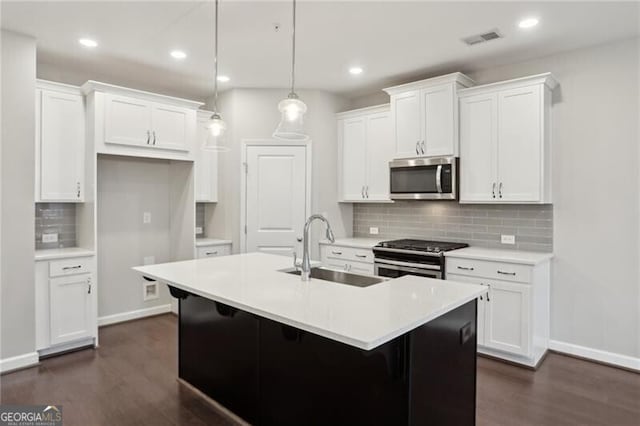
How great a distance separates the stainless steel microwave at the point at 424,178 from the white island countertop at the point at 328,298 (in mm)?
1824

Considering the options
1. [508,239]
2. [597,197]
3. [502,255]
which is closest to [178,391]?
[502,255]

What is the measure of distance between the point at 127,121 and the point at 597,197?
4525mm

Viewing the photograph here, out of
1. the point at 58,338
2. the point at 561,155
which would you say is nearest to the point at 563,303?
the point at 561,155

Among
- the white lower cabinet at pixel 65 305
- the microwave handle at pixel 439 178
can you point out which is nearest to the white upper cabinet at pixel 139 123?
the white lower cabinet at pixel 65 305

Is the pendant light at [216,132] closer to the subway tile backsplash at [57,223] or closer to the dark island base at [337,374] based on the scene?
the dark island base at [337,374]

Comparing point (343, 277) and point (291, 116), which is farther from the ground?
point (291, 116)

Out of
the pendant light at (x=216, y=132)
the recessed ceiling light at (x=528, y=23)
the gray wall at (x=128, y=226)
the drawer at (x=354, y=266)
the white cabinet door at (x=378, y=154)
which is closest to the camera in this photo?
the pendant light at (x=216, y=132)

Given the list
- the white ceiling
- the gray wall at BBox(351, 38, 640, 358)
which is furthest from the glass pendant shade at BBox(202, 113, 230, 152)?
the gray wall at BBox(351, 38, 640, 358)

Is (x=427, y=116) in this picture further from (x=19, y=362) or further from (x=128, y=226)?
(x=19, y=362)

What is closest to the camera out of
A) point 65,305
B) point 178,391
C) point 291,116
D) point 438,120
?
point 291,116

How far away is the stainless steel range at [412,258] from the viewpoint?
386cm

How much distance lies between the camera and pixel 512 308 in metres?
3.46

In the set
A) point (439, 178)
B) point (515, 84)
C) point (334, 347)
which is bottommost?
point (334, 347)

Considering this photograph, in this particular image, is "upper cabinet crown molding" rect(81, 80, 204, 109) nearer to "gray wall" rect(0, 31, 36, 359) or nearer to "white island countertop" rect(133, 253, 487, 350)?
"gray wall" rect(0, 31, 36, 359)
